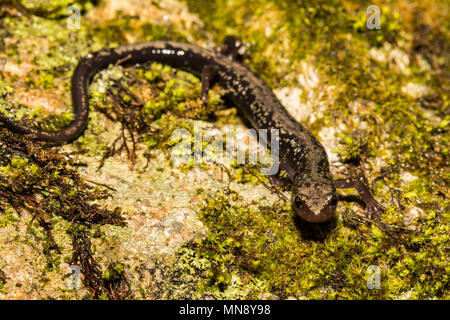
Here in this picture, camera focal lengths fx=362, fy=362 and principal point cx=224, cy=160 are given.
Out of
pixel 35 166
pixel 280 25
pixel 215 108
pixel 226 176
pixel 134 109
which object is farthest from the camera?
pixel 280 25

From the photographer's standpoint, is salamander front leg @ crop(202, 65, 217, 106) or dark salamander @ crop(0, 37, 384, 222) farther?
salamander front leg @ crop(202, 65, 217, 106)

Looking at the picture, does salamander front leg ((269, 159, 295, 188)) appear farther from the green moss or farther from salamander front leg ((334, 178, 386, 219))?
salamander front leg ((334, 178, 386, 219))

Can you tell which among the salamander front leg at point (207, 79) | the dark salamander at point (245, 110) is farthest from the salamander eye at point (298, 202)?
the salamander front leg at point (207, 79)

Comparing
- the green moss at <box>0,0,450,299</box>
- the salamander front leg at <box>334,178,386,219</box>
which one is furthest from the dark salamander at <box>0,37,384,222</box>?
the green moss at <box>0,0,450,299</box>

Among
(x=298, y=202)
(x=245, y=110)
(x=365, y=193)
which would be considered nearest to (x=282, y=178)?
(x=298, y=202)

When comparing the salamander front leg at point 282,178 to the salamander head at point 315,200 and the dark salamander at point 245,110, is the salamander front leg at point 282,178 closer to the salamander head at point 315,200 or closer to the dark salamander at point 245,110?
the dark salamander at point 245,110

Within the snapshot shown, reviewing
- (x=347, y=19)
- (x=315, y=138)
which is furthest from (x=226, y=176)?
(x=347, y=19)

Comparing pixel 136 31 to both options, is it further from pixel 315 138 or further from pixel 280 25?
pixel 315 138

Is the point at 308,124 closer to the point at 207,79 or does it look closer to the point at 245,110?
the point at 245,110
